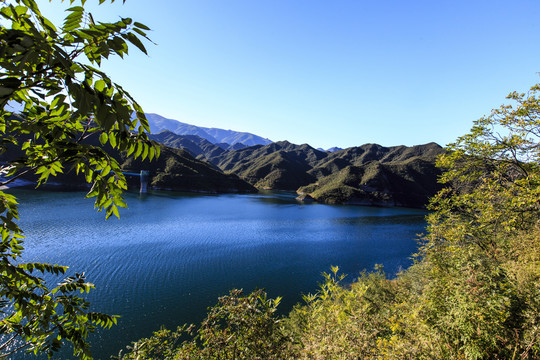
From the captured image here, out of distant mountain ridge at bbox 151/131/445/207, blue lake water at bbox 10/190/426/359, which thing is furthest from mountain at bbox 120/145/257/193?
blue lake water at bbox 10/190/426/359

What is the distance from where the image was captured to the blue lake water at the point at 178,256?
14914 mm

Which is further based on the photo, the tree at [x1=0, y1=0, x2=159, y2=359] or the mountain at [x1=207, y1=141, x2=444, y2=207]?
the mountain at [x1=207, y1=141, x2=444, y2=207]

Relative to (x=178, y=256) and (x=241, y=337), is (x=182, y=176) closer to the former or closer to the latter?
(x=178, y=256)

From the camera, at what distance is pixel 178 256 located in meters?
23.3

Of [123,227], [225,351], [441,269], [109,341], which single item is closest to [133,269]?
[109,341]

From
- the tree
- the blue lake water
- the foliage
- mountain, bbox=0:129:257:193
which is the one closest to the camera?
the tree

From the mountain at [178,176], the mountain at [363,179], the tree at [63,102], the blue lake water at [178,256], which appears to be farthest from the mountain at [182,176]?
the tree at [63,102]

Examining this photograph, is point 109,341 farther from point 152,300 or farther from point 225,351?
point 225,351

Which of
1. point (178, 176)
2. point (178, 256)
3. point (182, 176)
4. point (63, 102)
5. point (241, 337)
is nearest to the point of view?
point (63, 102)

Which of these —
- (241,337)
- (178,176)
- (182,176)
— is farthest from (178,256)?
(182,176)

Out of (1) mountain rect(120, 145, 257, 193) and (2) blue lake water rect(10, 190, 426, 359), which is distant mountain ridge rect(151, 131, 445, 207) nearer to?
(1) mountain rect(120, 145, 257, 193)

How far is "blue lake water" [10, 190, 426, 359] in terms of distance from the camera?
14.9 metres

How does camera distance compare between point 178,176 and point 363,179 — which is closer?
point 178,176

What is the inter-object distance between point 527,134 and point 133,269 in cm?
2464
